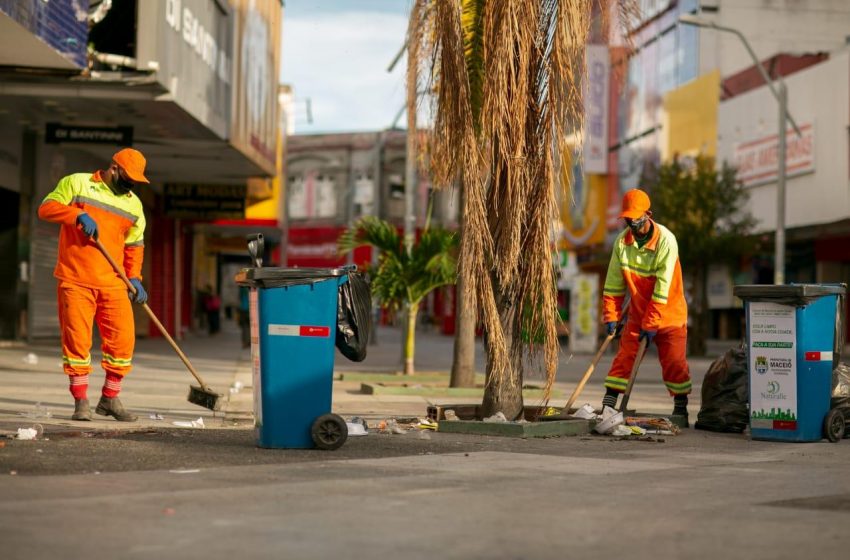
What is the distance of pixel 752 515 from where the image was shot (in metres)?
6.23

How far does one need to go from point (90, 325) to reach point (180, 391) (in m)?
4.67

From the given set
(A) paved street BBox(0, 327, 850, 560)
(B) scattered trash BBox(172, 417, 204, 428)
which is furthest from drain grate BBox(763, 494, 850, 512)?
(B) scattered trash BBox(172, 417, 204, 428)

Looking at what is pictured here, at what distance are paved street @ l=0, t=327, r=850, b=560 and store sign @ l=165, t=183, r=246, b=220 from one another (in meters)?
24.0

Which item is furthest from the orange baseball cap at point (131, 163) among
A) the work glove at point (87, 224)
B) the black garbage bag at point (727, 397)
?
the black garbage bag at point (727, 397)

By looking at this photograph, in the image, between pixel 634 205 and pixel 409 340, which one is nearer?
pixel 634 205

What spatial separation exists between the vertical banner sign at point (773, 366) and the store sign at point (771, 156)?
31598mm

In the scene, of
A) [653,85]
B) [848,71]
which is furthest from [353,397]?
[653,85]

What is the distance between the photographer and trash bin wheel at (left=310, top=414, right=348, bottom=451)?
8781 millimetres

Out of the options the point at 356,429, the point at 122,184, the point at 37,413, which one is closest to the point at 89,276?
the point at 122,184

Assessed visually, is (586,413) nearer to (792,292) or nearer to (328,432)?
(792,292)

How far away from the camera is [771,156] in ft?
148

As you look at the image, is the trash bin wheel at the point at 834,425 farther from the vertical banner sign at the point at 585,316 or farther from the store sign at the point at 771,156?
the store sign at the point at 771,156

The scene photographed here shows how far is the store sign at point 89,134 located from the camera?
22250 mm

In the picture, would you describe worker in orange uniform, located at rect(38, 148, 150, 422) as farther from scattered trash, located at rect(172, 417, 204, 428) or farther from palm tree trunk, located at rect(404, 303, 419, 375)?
palm tree trunk, located at rect(404, 303, 419, 375)
